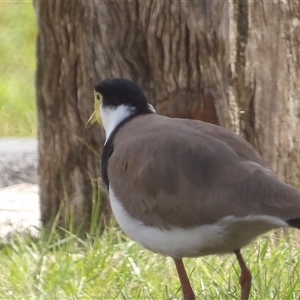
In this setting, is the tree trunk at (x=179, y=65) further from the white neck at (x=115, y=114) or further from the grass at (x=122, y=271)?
the white neck at (x=115, y=114)

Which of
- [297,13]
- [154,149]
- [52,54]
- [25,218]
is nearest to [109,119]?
[154,149]

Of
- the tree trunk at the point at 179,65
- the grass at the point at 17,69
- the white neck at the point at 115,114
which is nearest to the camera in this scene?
the white neck at the point at 115,114

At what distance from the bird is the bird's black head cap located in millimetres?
219

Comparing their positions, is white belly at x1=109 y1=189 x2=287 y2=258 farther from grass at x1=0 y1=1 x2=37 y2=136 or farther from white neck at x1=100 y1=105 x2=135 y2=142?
grass at x1=0 y1=1 x2=37 y2=136

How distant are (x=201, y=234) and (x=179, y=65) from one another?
1.48 metres

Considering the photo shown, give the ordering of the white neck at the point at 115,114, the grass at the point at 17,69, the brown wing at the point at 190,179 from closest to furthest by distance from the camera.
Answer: the brown wing at the point at 190,179 < the white neck at the point at 115,114 < the grass at the point at 17,69

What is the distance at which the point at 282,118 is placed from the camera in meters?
4.62

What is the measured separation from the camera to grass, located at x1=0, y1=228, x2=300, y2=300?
384 cm

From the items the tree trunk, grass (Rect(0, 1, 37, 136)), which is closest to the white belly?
the tree trunk

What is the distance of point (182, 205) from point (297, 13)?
1.77 meters

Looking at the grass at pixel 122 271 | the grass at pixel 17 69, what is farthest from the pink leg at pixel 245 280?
the grass at pixel 17 69

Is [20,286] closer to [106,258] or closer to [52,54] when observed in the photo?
[106,258]

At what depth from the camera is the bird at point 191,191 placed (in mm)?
3068

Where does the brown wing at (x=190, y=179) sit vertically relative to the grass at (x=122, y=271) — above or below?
above
